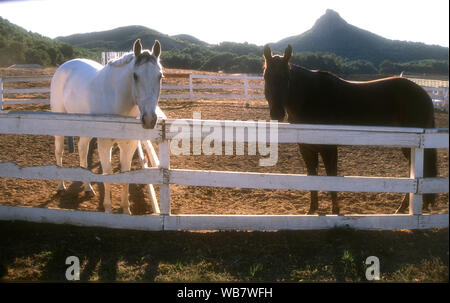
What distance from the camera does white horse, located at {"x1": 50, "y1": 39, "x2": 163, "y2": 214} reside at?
11.2ft

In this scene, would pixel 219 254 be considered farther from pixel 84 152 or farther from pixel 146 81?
pixel 84 152

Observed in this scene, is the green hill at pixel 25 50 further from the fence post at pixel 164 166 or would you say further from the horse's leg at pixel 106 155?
the fence post at pixel 164 166

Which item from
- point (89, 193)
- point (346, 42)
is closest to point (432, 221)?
point (89, 193)

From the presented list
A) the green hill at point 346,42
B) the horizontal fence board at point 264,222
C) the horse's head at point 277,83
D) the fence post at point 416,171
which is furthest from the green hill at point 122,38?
the fence post at point 416,171

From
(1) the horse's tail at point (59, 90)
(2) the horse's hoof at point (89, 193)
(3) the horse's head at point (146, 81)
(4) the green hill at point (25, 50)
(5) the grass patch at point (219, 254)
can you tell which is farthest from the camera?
(4) the green hill at point (25, 50)

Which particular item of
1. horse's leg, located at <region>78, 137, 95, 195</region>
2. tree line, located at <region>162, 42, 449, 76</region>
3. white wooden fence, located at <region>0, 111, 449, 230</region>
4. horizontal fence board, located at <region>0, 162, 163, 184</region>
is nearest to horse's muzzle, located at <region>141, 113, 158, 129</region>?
white wooden fence, located at <region>0, 111, 449, 230</region>

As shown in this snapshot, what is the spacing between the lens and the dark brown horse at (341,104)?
4.19 meters

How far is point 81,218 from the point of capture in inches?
142

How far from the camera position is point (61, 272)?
9.56ft

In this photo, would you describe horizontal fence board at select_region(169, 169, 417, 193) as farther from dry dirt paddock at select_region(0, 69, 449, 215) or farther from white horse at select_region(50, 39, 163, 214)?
dry dirt paddock at select_region(0, 69, 449, 215)

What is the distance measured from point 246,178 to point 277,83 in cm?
119

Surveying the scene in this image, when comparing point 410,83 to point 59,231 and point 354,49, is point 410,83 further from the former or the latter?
point 354,49

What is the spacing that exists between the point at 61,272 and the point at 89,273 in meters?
0.24
